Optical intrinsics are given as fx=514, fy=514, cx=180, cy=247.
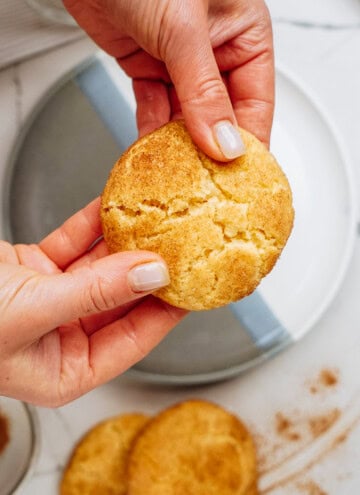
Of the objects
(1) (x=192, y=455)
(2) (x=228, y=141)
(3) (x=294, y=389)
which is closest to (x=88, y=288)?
(2) (x=228, y=141)

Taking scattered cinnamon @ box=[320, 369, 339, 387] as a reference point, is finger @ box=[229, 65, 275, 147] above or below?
above

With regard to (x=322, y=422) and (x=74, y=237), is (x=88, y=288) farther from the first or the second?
(x=322, y=422)

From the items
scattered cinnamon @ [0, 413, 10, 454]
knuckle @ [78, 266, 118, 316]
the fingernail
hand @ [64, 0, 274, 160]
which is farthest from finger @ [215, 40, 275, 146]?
scattered cinnamon @ [0, 413, 10, 454]

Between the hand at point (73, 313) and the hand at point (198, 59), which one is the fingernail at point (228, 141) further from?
the hand at point (73, 313)

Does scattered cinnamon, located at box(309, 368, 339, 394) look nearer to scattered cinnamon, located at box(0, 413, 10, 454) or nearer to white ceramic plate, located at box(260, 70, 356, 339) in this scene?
white ceramic plate, located at box(260, 70, 356, 339)

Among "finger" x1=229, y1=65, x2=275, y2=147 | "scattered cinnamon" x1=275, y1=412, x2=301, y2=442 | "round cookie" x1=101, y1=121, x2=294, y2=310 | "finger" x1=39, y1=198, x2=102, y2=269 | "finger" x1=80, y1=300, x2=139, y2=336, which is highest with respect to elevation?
"finger" x1=229, y1=65, x2=275, y2=147

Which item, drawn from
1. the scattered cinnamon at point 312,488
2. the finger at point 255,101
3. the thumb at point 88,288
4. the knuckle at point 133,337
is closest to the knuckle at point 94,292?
the thumb at point 88,288
